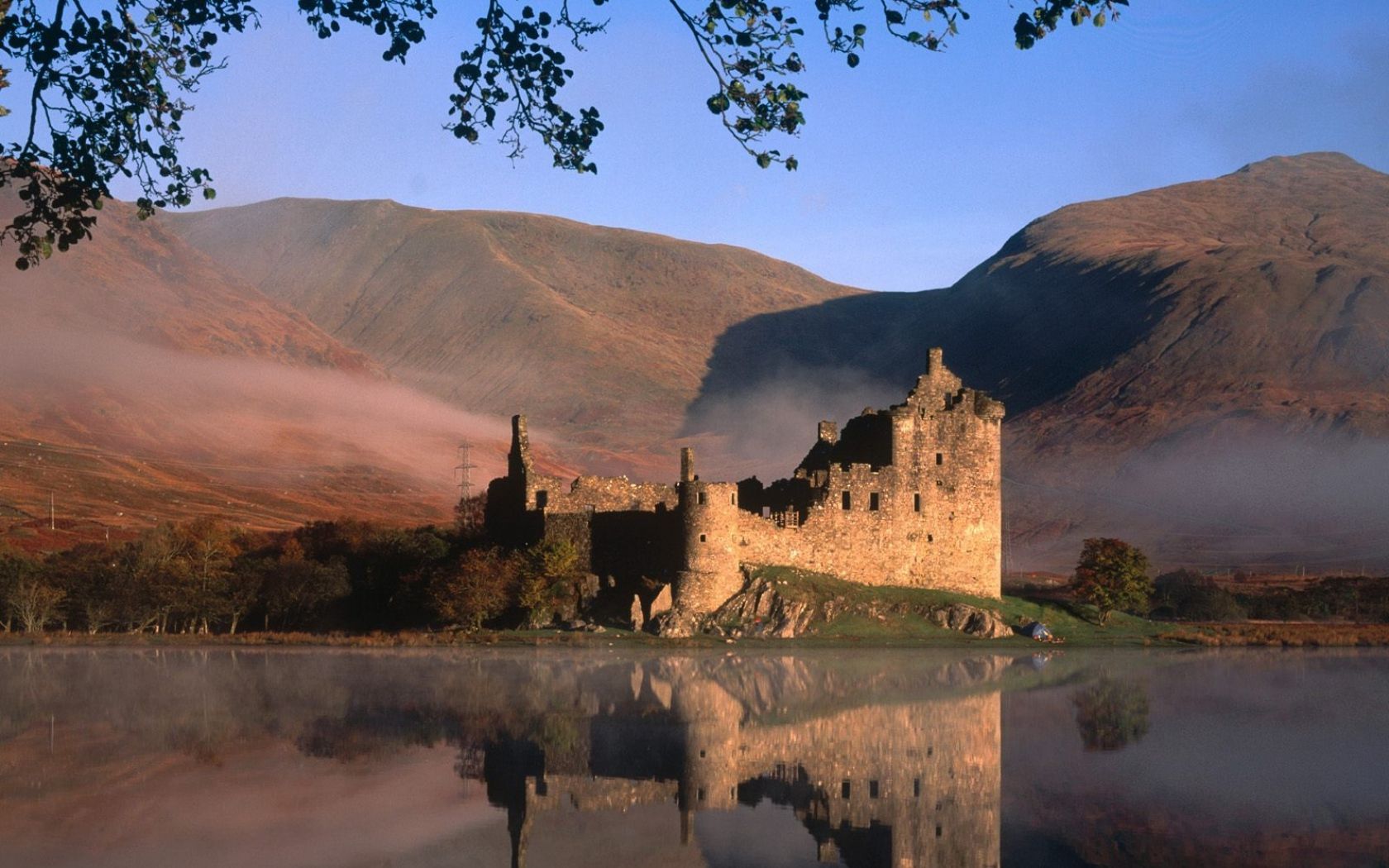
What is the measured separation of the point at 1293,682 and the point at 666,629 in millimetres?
17885

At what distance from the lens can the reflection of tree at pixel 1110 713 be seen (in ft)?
95.6

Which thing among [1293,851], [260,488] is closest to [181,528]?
[1293,851]

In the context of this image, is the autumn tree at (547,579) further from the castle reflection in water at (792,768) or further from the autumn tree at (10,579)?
the autumn tree at (10,579)

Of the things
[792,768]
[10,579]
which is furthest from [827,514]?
[10,579]

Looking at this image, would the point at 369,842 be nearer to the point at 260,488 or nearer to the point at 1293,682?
the point at 1293,682

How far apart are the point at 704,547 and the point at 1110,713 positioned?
18.9 m

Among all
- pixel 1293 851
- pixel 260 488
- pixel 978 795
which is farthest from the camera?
pixel 260 488

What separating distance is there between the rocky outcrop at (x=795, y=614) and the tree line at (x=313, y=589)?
4482mm

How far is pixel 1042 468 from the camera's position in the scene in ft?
548

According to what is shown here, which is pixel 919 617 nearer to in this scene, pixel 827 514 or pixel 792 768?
pixel 827 514

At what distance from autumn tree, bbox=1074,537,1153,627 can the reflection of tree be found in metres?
17.4

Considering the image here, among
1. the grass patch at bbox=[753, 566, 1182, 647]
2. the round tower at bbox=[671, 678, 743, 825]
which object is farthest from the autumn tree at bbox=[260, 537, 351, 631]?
the round tower at bbox=[671, 678, 743, 825]

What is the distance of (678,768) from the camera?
83.5 ft

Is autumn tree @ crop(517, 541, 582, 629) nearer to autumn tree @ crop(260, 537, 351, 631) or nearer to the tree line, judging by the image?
the tree line
